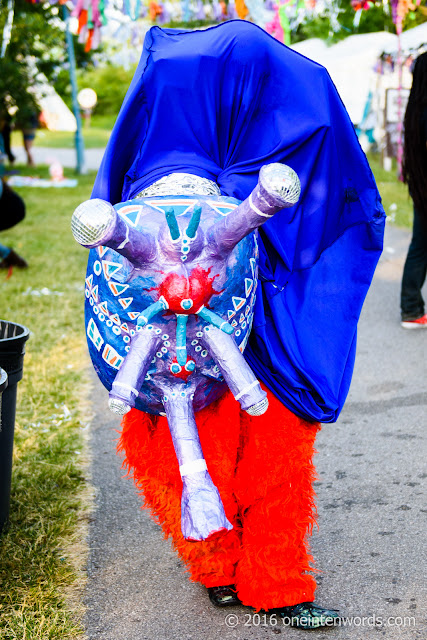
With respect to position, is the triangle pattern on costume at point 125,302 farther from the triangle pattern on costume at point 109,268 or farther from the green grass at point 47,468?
the green grass at point 47,468

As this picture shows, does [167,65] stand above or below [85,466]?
above

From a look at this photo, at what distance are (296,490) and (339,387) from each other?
0.32 m

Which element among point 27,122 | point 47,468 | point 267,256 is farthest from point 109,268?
point 27,122

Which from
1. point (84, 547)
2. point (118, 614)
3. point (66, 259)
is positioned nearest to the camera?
point (118, 614)

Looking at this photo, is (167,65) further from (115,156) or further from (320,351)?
(320,351)

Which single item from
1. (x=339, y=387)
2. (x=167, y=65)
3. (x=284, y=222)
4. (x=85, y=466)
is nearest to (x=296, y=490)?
(x=339, y=387)

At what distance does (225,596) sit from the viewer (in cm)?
237

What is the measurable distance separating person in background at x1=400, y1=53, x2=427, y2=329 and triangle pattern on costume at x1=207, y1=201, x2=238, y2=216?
3.09m

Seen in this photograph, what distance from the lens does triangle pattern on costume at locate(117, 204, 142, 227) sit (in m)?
1.69

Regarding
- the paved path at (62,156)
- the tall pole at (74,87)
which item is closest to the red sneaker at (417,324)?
the tall pole at (74,87)

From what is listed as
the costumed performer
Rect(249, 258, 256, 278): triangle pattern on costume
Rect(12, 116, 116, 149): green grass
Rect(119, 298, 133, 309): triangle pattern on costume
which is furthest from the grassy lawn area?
Rect(12, 116, 116, 149): green grass

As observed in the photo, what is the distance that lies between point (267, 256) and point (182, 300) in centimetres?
55

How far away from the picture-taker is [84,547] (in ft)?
9.12

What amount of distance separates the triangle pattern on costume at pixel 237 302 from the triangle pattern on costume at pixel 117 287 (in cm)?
25
